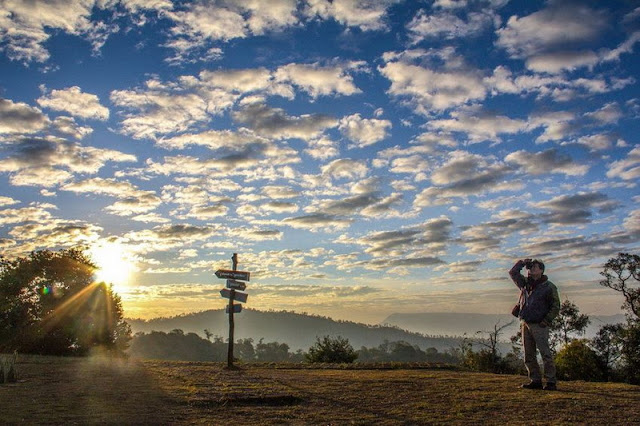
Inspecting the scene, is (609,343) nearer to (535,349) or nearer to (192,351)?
(535,349)

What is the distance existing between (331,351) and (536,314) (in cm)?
1457

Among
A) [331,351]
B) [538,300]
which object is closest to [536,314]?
[538,300]

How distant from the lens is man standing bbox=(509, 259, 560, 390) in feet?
32.9

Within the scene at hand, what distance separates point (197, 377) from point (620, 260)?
127ft

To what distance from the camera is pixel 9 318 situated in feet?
96.8

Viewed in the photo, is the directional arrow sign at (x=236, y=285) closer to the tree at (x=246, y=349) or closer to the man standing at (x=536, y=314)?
the man standing at (x=536, y=314)

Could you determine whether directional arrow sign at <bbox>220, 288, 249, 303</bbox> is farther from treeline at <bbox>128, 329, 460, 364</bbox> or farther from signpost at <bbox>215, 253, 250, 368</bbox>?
treeline at <bbox>128, 329, 460, 364</bbox>

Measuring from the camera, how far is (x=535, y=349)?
10.6 metres

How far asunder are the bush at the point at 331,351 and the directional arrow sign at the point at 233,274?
26.7ft

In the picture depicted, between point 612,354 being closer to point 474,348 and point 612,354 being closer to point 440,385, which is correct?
point 474,348

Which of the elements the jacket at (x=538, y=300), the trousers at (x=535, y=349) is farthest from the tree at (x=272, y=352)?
the jacket at (x=538, y=300)

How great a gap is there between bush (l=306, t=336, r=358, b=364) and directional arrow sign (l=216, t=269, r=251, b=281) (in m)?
8.15

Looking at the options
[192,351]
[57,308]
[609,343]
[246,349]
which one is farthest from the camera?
[246,349]

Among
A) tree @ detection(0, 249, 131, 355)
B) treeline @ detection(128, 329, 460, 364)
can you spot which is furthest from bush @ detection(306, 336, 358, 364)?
treeline @ detection(128, 329, 460, 364)
